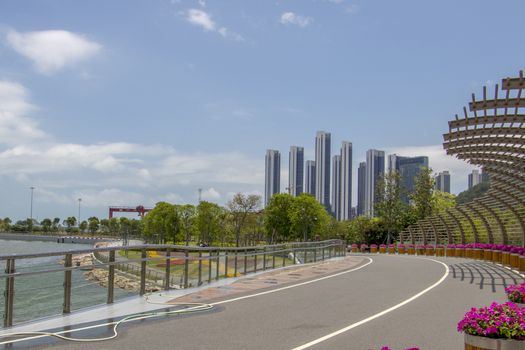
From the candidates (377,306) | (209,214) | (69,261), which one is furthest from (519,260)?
(209,214)

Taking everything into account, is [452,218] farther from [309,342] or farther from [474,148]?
[309,342]

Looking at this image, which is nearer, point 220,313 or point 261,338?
point 261,338

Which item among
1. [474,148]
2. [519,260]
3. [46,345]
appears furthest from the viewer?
[519,260]

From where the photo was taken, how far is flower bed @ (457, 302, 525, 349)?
601 centimetres

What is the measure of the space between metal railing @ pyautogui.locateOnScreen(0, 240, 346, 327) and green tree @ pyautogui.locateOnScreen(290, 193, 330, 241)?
6095 cm

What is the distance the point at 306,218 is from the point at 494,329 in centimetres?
7960

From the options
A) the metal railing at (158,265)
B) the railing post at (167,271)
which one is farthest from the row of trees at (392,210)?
the railing post at (167,271)

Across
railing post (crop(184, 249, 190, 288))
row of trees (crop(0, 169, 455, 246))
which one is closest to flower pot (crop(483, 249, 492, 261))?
railing post (crop(184, 249, 190, 288))

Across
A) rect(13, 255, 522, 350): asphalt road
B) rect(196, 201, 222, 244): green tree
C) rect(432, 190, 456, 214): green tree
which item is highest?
rect(432, 190, 456, 214): green tree

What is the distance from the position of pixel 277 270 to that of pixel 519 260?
10.6 m

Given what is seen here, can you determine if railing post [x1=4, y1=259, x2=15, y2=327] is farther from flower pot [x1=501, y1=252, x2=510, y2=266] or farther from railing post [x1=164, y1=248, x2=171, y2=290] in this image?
flower pot [x1=501, y1=252, x2=510, y2=266]

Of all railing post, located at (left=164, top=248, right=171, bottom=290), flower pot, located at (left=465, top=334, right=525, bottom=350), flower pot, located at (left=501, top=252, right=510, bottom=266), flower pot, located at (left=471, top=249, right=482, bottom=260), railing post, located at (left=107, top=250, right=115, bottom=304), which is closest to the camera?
flower pot, located at (left=465, top=334, right=525, bottom=350)

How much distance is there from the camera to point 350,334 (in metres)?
9.45

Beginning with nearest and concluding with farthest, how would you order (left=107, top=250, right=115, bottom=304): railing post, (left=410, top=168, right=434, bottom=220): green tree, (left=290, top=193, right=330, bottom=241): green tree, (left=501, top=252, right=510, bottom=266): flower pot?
(left=107, top=250, right=115, bottom=304): railing post → (left=501, top=252, right=510, bottom=266): flower pot → (left=410, top=168, right=434, bottom=220): green tree → (left=290, top=193, right=330, bottom=241): green tree
